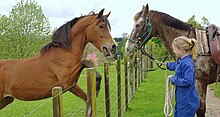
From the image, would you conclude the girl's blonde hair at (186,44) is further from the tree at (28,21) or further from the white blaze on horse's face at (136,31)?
the tree at (28,21)

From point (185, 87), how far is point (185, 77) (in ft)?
0.51

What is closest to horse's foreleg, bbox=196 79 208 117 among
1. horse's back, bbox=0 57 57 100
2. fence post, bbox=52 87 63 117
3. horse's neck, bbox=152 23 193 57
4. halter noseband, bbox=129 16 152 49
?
horse's neck, bbox=152 23 193 57

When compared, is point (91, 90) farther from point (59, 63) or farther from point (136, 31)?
point (136, 31)

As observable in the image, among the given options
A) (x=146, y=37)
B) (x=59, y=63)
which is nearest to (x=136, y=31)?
(x=146, y=37)

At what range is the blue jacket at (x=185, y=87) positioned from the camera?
3.49m

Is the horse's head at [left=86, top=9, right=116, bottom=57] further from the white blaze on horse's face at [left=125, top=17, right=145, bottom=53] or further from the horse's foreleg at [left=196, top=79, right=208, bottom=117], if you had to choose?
the horse's foreleg at [left=196, top=79, right=208, bottom=117]

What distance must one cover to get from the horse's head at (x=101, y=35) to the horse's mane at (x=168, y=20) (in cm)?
86

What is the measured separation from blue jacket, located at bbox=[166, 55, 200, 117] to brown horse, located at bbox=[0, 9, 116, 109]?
6.31 feet

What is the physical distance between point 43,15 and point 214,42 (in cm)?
2509

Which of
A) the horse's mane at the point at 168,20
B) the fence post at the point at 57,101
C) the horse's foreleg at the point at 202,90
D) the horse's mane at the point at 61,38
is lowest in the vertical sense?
the horse's foreleg at the point at 202,90

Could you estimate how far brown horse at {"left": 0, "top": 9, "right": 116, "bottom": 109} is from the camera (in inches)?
203

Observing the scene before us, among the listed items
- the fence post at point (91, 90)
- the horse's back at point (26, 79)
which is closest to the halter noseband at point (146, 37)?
the horse's back at point (26, 79)

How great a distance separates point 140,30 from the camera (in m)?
5.67

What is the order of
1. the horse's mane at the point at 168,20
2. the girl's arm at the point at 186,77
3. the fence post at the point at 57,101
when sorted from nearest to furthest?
the fence post at the point at 57,101, the girl's arm at the point at 186,77, the horse's mane at the point at 168,20
